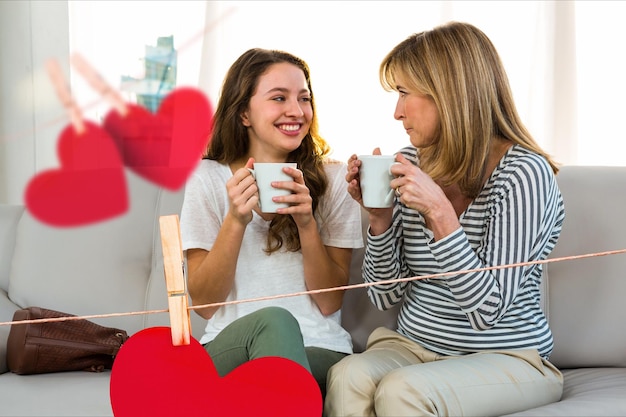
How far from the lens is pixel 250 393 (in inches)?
40.8

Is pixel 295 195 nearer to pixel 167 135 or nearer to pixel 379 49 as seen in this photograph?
pixel 379 49

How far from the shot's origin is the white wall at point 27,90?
97.4 inches

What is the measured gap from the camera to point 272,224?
1.50 meters

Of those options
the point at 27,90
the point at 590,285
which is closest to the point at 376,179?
the point at 590,285

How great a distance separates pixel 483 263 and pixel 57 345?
34.8 inches

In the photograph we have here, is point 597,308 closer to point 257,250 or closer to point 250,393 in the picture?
point 257,250

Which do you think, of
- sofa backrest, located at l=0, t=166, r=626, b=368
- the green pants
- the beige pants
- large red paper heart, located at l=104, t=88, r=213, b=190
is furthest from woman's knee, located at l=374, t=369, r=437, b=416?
large red paper heart, located at l=104, t=88, r=213, b=190

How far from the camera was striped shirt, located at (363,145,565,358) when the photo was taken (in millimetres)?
1217

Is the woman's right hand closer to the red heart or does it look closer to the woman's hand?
the woman's hand

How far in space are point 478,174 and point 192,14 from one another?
1329 millimetres

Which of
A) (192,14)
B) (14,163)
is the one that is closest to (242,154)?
(192,14)

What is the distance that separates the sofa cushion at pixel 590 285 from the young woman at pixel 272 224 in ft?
1.41

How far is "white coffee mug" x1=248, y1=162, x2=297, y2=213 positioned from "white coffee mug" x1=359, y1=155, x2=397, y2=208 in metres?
0.11

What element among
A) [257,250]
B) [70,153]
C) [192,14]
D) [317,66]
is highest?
[192,14]
